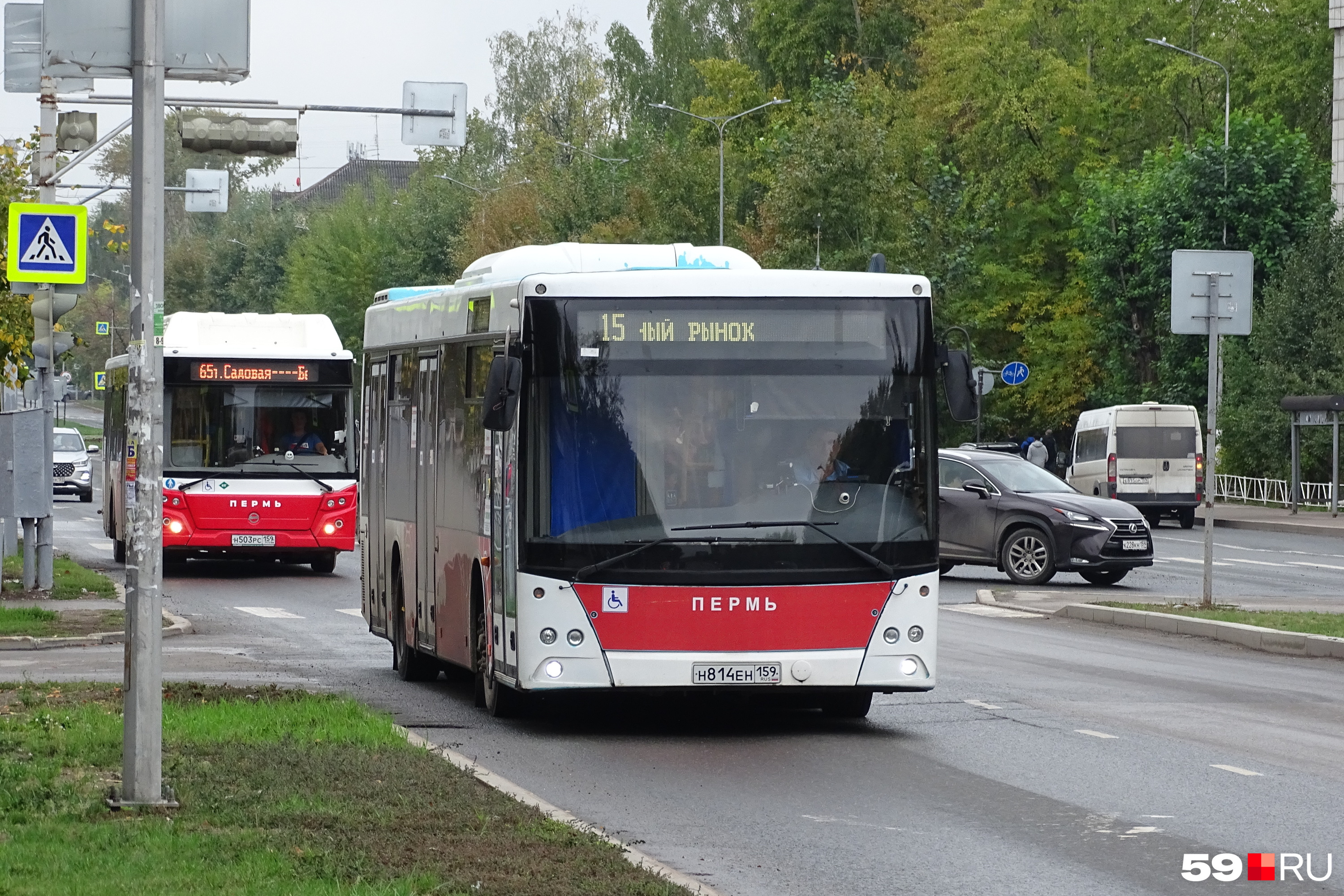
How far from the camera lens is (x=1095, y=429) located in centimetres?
4716

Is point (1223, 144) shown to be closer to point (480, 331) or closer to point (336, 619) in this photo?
point (336, 619)

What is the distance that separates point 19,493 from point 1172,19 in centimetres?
5649

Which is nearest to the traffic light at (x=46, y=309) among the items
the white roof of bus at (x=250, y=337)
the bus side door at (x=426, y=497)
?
the white roof of bus at (x=250, y=337)

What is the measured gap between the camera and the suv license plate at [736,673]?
12.5 meters

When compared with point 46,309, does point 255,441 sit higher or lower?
lower

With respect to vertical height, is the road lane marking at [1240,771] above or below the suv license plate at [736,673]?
below

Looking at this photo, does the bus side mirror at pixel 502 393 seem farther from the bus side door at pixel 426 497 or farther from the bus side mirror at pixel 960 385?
the bus side door at pixel 426 497

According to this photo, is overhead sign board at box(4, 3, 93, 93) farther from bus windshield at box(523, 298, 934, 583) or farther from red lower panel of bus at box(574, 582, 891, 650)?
red lower panel of bus at box(574, 582, 891, 650)

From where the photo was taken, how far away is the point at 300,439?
1128 inches

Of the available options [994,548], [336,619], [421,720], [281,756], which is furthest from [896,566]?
[994,548]

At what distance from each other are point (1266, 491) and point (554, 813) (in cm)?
4542

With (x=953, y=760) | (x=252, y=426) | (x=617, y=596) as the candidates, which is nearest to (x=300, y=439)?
(x=252, y=426)

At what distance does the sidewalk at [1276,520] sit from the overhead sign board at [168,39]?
3403 centimetres

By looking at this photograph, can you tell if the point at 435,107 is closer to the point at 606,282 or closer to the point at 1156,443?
the point at 606,282
